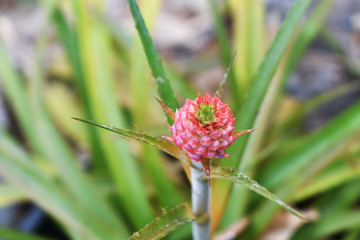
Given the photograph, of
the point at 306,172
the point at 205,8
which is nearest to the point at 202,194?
the point at 306,172

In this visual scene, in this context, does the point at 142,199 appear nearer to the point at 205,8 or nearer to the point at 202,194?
the point at 202,194

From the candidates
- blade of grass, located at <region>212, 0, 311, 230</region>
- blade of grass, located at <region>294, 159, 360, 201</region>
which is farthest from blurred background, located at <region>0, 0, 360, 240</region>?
blade of grass, located at <region>212, 0, 311, 230</region>

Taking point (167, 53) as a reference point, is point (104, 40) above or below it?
below

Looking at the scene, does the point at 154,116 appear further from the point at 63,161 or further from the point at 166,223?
the point at 166,223

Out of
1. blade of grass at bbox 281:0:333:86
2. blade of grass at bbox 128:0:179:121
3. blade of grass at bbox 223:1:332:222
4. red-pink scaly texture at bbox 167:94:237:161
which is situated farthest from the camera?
blade of grass at bbox 281:0:333:86

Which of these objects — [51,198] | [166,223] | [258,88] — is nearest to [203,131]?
[166,223]

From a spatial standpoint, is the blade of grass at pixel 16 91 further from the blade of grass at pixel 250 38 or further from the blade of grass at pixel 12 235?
the blade of grass at pixel 250 38

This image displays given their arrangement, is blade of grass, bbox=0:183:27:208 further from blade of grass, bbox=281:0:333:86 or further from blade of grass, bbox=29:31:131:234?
blade of grass, bbox=281:0:333:86
